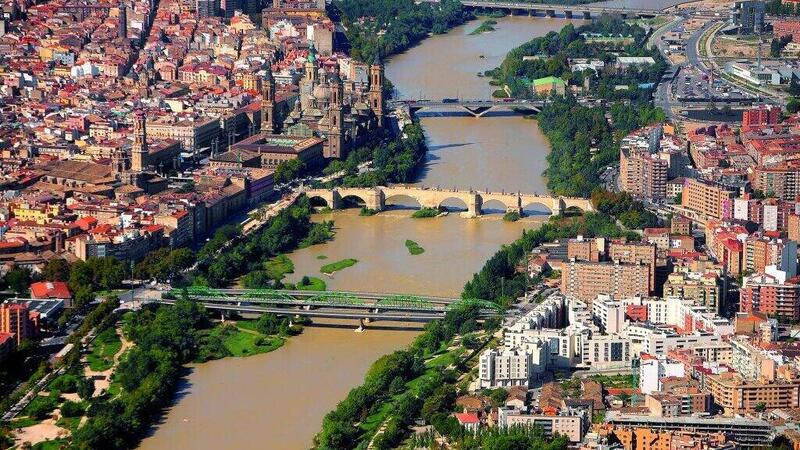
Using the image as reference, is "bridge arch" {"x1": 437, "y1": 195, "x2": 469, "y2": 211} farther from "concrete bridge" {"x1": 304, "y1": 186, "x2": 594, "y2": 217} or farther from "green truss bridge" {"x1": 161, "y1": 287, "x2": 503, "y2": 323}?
"green truss bridge" {"x1": 161, "y1": 287, "x2": 503, "y2": 323}

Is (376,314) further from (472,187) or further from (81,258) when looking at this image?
(472,187)

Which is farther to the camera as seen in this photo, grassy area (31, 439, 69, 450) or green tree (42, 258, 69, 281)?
green tree (42, 258, 69, 281)

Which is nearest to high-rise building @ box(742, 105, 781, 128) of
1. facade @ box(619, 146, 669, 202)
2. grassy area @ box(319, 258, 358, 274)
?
facade @ box(619, 146, 669, 202)

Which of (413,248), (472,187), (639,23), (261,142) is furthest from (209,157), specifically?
(639,23)

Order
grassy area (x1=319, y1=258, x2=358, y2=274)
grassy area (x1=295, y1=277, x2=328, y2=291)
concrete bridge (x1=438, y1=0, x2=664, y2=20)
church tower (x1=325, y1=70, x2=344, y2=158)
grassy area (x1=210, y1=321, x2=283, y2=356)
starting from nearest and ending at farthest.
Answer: grassy area (x1=210, y1=321, x2=283, y2=356)
grassy area (x1=295, y1=277, x2=328, y2=291)
grassy area (x1=319, y1=258, x2=358, y2=274)
church tower (x1=325, y1=70, x2=344, y2=158)
concrete bridge (x1=438, y1=0, x2=664, y2=20)

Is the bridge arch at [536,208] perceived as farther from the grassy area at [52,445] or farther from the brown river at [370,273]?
the grassy area at [52,445]

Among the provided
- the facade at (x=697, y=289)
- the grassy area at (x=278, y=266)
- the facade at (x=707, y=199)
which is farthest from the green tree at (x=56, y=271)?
the facade at (x=707, y=199)

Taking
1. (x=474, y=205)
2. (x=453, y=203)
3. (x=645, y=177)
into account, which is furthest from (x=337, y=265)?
(x=645, y=177)
